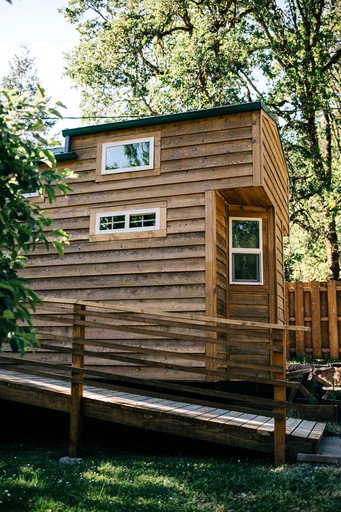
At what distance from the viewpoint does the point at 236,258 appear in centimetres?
879

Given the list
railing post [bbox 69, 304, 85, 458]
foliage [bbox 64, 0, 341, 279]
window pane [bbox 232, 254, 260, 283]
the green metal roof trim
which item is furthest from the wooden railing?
foliage [bbox 64, 0, 341, 279]

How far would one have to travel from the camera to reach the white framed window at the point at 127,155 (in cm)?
843

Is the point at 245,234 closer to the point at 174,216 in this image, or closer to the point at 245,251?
the point at 245,251

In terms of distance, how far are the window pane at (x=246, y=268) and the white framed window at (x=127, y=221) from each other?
5.19 ft

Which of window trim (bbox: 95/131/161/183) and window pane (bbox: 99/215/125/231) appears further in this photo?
window pane (bbox: 99/215/125/231)

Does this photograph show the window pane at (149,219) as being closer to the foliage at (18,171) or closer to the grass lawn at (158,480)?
the grass lawn at (158,480)

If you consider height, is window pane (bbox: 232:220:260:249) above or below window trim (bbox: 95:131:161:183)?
below

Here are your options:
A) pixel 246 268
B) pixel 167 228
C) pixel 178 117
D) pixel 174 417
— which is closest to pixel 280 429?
pixel 174 417

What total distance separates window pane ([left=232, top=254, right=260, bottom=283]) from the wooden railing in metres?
0.92

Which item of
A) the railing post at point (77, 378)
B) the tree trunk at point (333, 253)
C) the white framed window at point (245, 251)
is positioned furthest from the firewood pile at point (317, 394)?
the tree trunk at point (333, 253)

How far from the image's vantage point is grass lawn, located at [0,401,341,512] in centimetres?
A: 405

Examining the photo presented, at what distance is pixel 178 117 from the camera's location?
823 centimetres

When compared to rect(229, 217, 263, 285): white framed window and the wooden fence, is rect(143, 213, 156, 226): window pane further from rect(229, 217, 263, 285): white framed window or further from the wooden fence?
the wooden fence

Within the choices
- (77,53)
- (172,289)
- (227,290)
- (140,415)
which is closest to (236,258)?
Result: (227,290)
